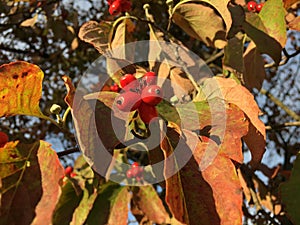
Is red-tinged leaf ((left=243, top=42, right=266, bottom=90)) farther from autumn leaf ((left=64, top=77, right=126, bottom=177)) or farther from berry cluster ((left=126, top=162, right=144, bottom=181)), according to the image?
autumn leaf ((left=64, top=77, right=126, bottom=177))

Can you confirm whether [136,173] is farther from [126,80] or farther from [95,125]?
[95,125]

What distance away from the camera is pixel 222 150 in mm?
1007

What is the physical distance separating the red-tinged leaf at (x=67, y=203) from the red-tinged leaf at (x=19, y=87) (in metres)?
0.67

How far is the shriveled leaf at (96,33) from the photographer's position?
1667 millimetres

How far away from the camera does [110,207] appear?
170cm

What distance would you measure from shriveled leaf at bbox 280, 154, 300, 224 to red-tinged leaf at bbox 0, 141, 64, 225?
1.88ft

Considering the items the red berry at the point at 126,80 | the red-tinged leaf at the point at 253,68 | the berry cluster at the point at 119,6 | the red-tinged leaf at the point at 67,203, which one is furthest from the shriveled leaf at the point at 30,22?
the red berry at the point at 126,80

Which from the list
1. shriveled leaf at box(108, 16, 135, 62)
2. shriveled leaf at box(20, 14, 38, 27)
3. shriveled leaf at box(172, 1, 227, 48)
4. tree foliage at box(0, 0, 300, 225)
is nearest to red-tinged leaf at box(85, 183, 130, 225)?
tree foliage at box(0, 0, 300, 225)

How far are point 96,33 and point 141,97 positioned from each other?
73 centimetres

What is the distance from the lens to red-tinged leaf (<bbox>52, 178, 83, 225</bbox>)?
1592 mm

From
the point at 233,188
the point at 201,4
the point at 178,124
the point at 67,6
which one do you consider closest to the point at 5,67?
the point at 178,124

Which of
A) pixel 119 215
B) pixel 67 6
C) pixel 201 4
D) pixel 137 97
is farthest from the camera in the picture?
pixel 67 6

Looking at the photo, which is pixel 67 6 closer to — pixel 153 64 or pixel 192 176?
pixel 153 64

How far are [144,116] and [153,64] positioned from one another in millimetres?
789
